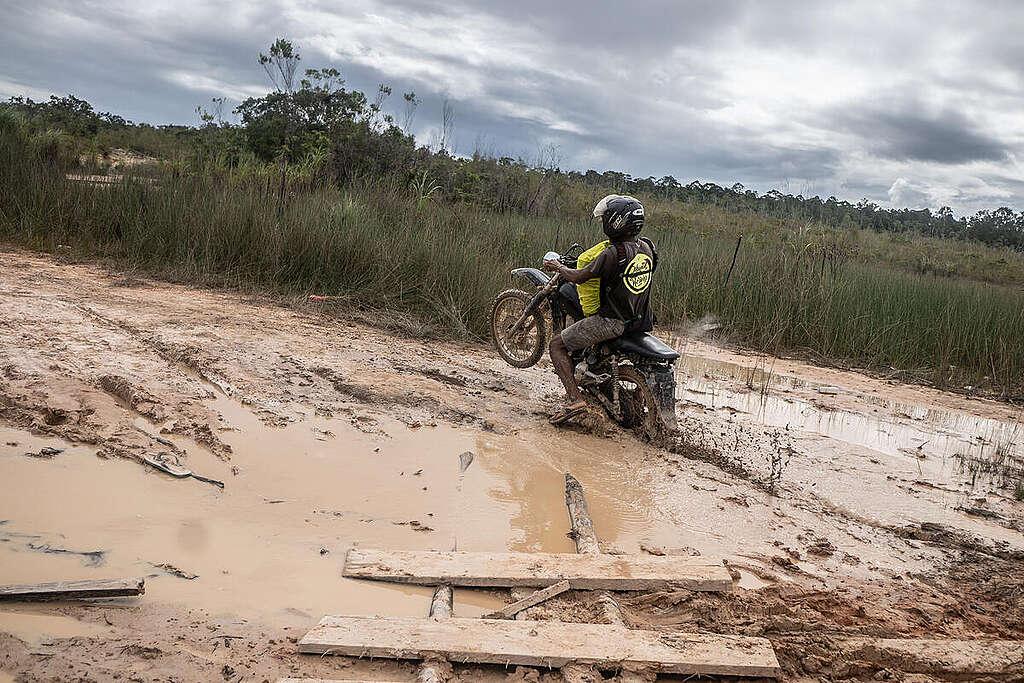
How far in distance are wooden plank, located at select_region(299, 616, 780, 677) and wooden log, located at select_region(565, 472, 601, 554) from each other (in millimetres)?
855

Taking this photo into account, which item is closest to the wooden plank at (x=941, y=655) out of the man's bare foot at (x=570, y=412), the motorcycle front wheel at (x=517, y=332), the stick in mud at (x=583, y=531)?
the stick in mud at (x=583, y=531)

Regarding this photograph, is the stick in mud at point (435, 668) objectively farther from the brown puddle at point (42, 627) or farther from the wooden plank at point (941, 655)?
the wooden plank at point (941, 655)

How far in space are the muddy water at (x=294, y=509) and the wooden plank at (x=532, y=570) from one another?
7 cm

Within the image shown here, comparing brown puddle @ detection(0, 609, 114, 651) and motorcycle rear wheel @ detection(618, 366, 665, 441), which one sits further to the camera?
motorcycle rear wheel @ detection(618, 366, 665, 441)

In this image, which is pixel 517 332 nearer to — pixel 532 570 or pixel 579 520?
pixel 579 520

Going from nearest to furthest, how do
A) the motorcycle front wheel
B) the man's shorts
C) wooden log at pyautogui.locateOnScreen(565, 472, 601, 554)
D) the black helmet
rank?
wooden log at pyautogui.locateOnScreen(565, 472, 601, 554)
the black helmet
the man's shorts
the motorcycle front wheel

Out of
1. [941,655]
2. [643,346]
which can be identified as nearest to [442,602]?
[941,655]

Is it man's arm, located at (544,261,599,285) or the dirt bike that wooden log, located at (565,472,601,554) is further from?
man's arm, located at (544,261,599,285)

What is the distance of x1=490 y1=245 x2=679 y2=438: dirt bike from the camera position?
5.71 metres

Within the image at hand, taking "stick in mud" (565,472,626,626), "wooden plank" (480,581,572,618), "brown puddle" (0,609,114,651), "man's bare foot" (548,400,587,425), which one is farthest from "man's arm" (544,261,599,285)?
"brown puddle" (0,609,114,651)

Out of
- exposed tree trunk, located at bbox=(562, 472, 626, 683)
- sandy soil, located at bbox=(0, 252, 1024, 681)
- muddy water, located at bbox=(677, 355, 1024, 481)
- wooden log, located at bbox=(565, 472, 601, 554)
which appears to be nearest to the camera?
exposed tree trunk, located at bbox=(562, 472, 626, 683)

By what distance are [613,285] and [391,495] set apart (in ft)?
7.40

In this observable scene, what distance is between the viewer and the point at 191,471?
4.26 meters

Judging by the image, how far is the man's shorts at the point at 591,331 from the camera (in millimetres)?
5680
